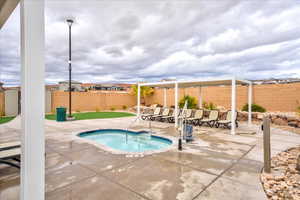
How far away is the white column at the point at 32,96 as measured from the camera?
4.13 feet

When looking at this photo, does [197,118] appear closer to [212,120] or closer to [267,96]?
[212,120]

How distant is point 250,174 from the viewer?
3.06 metres

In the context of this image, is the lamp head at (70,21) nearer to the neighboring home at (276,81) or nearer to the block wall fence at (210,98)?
the block wall fence at (210,98)

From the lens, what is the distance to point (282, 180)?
2844 millimetres

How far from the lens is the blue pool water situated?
5.93 metres

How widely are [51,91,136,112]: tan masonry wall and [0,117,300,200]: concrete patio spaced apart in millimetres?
12123

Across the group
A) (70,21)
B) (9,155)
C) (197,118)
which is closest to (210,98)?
(197,118)

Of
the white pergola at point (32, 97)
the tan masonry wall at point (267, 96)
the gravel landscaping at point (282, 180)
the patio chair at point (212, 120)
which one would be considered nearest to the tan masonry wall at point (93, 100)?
the tan masonry wall at point (267, 96)

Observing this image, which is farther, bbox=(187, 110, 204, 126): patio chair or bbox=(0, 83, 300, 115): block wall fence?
bbox=(0, 83, 300, 115): block wall fence

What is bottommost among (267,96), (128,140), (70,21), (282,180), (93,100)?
(128,140)

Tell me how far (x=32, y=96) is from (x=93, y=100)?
55.7 feet

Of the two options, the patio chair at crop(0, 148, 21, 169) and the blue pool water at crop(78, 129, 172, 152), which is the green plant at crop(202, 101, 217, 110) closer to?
the blue pool water at crop(78, 129, 172, 152)

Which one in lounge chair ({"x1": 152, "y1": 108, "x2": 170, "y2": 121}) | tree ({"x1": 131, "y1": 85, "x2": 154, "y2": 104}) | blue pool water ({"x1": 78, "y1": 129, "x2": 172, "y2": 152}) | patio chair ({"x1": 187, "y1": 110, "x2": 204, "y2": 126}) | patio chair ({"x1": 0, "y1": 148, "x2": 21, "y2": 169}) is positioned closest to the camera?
patio chair ({"x1": 0, "y1": 148, "x2": 21, "y2": 169})

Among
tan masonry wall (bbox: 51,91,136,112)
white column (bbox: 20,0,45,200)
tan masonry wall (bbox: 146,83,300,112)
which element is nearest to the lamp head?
white column (bbox: 20,0,45,200)
